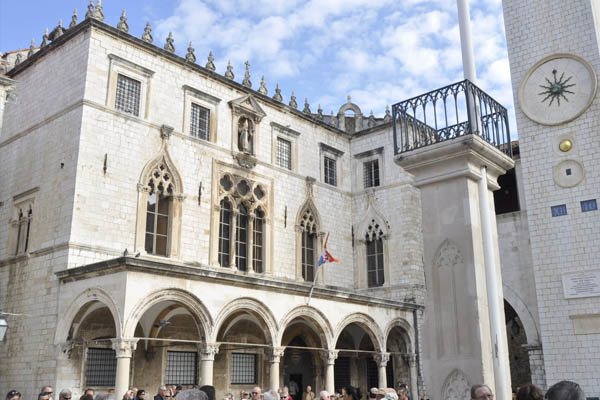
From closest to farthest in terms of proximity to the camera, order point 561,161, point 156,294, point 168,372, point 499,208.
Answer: point 156,294, point 561,161, point 168,372, point 499,208

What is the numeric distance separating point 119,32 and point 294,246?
962 cm

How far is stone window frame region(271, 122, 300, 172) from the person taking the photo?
75.3 ft

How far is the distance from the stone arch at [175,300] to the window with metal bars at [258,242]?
19.7 ft

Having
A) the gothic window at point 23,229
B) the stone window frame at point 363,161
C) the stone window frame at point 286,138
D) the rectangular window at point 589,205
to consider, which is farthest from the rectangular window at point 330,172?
the gothic window at point 23,229

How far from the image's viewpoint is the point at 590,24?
644 inches

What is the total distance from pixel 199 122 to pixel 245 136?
186 centimetres

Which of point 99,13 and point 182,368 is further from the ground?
point 99,13

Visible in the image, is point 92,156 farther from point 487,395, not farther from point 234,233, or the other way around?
point 487,395

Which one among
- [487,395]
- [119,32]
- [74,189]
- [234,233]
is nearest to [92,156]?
[74,189]

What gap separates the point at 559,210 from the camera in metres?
16.3

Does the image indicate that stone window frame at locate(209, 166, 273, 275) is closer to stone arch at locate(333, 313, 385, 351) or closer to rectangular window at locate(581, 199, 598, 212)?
stone arch at locate(333, 313, 385, 351)

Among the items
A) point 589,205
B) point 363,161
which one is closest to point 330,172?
point 363,161

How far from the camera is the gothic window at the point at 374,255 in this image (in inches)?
963

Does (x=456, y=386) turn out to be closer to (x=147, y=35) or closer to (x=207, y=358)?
(x=207, y=358)
